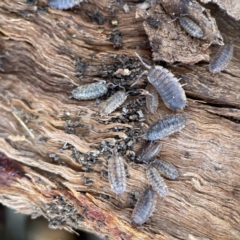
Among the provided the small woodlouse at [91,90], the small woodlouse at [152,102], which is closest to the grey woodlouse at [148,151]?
the small woodlouse at [152,102]

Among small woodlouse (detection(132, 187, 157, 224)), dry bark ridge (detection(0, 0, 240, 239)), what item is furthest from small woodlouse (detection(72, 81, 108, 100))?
small woodlouse (detection(132, 187, 157, 224))

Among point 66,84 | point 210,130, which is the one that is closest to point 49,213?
point 66,84

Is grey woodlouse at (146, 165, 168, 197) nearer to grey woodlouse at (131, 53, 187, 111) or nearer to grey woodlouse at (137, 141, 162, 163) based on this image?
grey woodlouse at (137, 141, 162, 163)

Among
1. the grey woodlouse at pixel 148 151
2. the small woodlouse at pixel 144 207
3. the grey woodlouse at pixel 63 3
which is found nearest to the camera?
the small woodlouse at pixel 144 207

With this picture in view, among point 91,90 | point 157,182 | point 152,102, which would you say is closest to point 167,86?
point 152,102

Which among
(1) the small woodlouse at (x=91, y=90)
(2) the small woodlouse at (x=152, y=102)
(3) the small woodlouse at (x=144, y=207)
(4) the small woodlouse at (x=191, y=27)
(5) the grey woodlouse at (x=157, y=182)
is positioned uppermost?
(4) the small woodlouse at (x=191, y=27)

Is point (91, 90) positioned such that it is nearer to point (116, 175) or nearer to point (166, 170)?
point (116, 175)

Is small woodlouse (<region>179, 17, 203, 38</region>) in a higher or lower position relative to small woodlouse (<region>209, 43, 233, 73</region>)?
higher

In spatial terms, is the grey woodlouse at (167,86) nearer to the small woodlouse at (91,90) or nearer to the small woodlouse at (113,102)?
the small woodlouse at (113,102)
